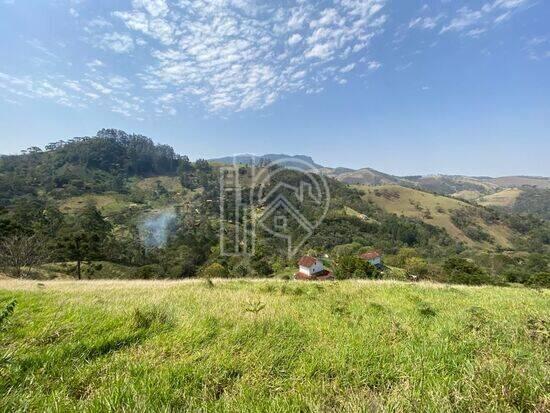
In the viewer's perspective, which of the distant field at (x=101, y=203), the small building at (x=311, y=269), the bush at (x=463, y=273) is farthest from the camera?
the distant field at (x=101, y=203)

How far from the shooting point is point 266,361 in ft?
13.6

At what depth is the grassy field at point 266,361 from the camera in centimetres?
290

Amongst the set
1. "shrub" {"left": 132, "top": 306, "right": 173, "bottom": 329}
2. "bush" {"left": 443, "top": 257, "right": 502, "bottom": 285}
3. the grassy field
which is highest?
the grassy field

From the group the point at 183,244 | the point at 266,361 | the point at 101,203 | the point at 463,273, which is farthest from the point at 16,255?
the point at 101,203

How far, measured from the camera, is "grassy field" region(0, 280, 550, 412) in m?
2.90

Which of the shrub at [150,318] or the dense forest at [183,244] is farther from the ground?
the shrub at [150,318]

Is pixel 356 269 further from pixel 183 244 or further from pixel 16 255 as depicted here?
pixel 183 244

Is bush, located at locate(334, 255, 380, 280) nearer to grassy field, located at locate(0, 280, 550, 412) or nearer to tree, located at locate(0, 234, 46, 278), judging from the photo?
tree, located at locate(0, 234, 46, 278)

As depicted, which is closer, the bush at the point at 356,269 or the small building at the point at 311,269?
the bush at the point at 356,269

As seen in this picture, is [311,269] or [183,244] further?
[183,244]

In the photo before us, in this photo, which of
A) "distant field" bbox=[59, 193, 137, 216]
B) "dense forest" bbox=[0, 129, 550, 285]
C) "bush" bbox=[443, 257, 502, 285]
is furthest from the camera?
"distant field" bbox=[59, 193, 137, 216]

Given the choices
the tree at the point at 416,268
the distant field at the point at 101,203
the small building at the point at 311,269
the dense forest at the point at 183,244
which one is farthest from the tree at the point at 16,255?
the distant field at the point at 101,203

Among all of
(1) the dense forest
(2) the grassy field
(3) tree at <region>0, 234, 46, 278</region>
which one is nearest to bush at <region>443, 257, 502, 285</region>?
(1) the dense forest

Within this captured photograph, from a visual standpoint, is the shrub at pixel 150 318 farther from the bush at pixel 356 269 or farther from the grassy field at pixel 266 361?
the bush at pixel 356 269
